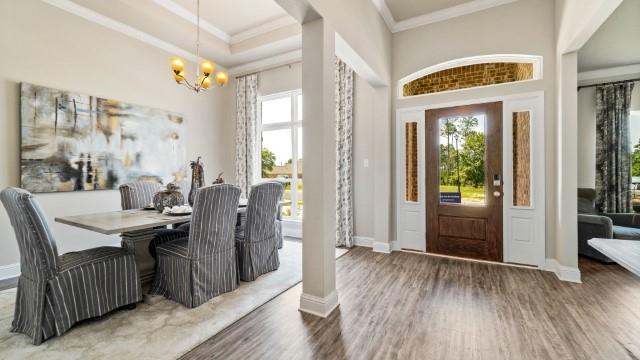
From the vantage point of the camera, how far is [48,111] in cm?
341

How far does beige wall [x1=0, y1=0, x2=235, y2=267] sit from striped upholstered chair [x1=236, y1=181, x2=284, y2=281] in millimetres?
2327

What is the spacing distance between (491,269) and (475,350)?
1.87 meters

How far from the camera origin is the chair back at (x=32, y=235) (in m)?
1.88

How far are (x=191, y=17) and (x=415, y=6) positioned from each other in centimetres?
325

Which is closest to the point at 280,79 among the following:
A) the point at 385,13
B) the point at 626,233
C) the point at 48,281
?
the point at 385,13

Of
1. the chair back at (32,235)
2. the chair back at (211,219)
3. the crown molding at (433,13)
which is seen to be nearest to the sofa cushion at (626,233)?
the crown molding at (433,13)

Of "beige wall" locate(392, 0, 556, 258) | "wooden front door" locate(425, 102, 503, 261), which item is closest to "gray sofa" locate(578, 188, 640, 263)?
"beige wall" locate(392, 0, 556, 258)

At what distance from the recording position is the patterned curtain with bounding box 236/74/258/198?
554 cm

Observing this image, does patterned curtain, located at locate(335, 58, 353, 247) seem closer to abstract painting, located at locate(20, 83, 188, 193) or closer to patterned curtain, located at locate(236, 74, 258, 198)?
patterned curtain, located at locate(236, 74, 258, 198)

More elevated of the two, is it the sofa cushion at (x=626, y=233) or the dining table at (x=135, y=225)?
the dining table at (x=135, y=225)

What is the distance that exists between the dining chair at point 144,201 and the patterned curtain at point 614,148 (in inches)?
260

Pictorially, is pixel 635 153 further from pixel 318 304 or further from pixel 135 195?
pixel 135 195

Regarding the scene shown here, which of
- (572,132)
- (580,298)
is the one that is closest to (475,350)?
(580,298)

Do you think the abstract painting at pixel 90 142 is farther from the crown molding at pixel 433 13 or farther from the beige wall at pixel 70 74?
the crown molding at pixel 433 13
